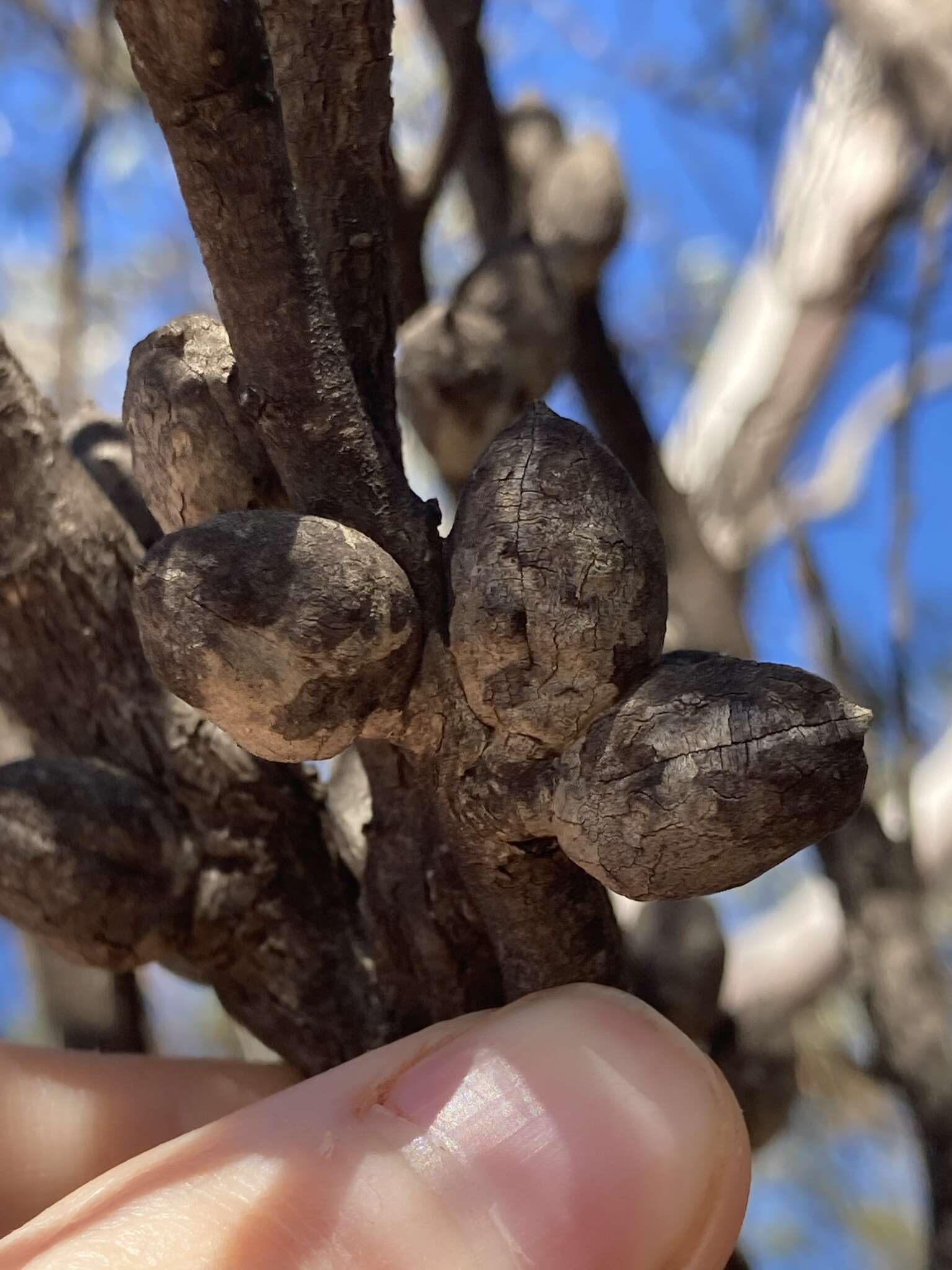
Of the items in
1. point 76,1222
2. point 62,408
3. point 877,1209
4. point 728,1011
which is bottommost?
point 877,1209

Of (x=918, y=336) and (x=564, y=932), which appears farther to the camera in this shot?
(x=918, y=336)

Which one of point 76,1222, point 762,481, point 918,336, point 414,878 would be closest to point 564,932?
point 414,878

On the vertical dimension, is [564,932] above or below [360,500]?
below

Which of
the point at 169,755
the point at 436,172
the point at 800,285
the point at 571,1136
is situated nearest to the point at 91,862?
the point at 169,755

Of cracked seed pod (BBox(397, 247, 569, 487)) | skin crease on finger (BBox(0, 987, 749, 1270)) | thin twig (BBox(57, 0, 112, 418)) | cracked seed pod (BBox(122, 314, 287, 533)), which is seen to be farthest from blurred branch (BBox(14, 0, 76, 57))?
skin crease on finger (BBox(0, 987, 749, 1270))

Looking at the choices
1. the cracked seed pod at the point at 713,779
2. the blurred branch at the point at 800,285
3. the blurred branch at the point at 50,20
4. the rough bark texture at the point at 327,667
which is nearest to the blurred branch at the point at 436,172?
the rough bark texture at the point at 327,667

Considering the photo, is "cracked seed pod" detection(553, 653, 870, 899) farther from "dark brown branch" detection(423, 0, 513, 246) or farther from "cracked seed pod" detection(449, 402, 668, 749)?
"dark brown branch" detection(423, 0, 513, 246)

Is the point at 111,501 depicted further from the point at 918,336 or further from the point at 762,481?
the point at 762,481
